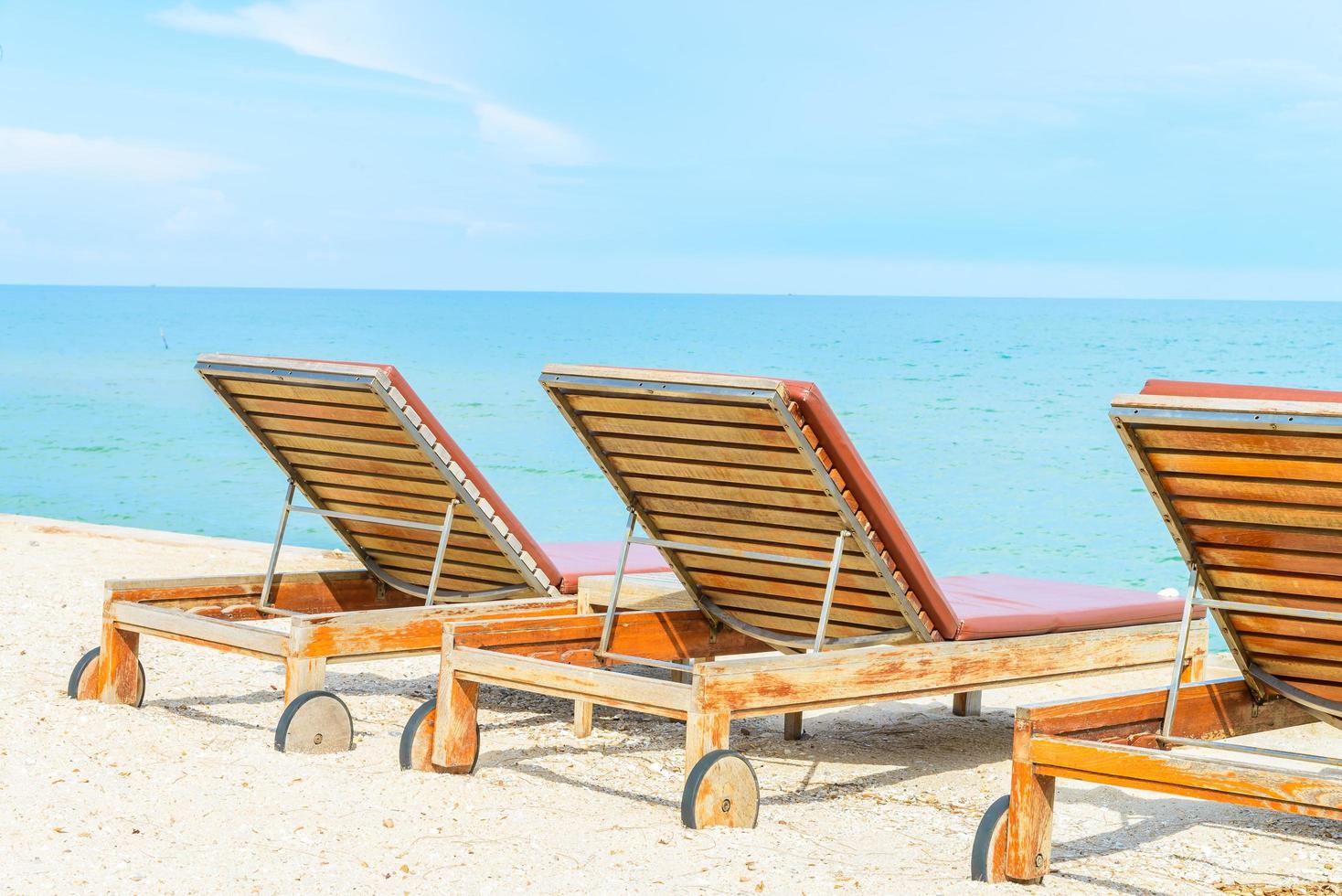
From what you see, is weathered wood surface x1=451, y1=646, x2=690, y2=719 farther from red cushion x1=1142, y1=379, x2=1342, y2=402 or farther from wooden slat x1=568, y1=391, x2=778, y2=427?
red cushion x1=1142, y1=379, x2=1342, y2=402

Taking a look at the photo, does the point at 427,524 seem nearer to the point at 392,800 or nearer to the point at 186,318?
the point at 392,800

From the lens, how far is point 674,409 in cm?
493

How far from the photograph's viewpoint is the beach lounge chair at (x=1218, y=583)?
3.67 m

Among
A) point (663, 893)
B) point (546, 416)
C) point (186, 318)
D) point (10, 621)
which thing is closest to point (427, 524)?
point (663, 893)

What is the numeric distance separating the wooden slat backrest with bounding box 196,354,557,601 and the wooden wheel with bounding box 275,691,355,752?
3.20 ft

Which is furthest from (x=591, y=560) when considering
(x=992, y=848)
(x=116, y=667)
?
(x=992, y=848)

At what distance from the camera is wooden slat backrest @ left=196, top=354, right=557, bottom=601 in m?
5.62

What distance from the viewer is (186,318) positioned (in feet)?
388

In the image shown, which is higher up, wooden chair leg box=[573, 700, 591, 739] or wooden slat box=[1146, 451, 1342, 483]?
wooden slat box=[1146, 451, 1342, 483]

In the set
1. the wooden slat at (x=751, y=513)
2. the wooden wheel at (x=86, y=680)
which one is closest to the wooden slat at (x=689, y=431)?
the wooden slat at (x=751, y=513)

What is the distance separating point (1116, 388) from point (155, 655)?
4955cm

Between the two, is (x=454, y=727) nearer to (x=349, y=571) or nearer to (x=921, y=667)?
(x=921, y=667)

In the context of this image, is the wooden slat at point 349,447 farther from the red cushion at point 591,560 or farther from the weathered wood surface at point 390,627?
the red cushion at point 591,560

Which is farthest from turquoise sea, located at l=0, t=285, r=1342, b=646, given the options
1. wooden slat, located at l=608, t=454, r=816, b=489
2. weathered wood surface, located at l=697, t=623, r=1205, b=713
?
wooden slat, located at l=608, t=454, r=816, b=489
